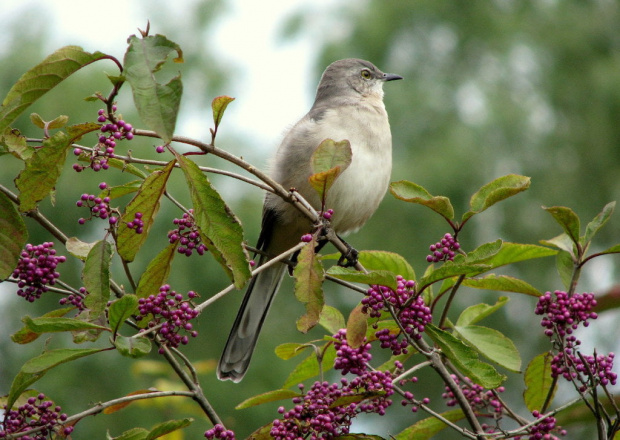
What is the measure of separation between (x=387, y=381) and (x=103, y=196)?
952 mm

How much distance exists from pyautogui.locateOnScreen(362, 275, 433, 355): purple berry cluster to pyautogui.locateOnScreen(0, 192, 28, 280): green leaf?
0.92 m

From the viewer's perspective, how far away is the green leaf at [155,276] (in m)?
2.12

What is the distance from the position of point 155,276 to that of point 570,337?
1.18 metres

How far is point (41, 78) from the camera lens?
1.72 m

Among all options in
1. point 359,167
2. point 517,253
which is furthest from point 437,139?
point 517,253

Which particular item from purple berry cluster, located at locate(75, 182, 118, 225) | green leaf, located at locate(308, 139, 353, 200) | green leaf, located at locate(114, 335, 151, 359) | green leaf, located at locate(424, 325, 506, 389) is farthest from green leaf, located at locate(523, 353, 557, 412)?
purple berry cluster, located at locate(75, 182, 118, 225)

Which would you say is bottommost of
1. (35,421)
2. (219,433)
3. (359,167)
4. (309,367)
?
(35,421)

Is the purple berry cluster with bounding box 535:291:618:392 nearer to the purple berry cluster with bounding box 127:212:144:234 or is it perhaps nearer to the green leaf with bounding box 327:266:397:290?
the green leaf with bounding box 327:266:397:290

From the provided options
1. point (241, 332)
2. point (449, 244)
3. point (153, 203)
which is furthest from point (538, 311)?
point (241, 332)

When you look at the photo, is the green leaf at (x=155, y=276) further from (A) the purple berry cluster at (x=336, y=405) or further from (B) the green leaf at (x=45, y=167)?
(A) the purple berry cluster at (x=336, y=405)

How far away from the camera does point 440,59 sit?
49.4 feet

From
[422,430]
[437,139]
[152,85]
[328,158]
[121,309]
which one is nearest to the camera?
[152,85]

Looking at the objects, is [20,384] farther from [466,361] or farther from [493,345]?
[493,345]

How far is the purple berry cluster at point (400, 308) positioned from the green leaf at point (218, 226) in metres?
0.36
